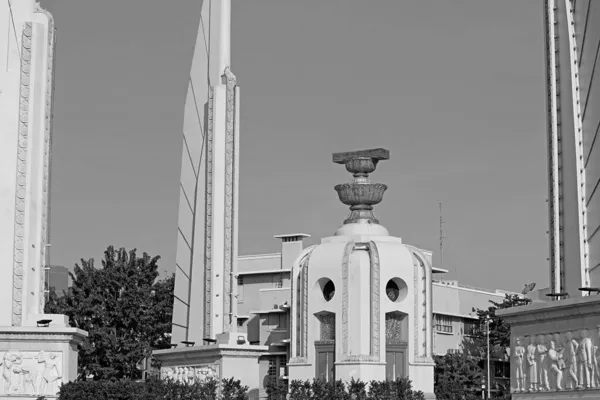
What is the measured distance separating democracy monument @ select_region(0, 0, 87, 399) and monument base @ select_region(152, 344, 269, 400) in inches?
125

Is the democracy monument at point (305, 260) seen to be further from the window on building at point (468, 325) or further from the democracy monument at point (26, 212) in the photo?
the window on building at point (468, 325)

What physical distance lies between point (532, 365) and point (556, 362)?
637 mm

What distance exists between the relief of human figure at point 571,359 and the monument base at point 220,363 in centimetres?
1036

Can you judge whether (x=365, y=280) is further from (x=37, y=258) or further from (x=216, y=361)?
(x=37, y=258)

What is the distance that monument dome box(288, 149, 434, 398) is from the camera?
Answer: 43.7 metres

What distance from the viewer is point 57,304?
4572cm

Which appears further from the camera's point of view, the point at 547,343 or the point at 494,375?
the point at 494,375

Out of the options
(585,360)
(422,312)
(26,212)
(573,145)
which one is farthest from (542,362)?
(422,312)

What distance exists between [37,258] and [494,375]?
38444 millimetres

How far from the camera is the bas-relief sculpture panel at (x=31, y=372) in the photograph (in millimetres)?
25266

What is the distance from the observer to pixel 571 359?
18656mm

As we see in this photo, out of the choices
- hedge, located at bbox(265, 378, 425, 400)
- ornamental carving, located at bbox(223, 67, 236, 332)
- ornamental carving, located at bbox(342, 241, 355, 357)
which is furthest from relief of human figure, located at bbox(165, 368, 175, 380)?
ornamental carving, located at bbox(342, 241, 355, 357)

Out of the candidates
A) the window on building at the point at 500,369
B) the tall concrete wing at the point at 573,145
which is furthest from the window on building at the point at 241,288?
the tall concrete wing at the point at 573,145

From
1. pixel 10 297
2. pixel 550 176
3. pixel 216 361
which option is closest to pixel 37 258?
pixel 10 297
